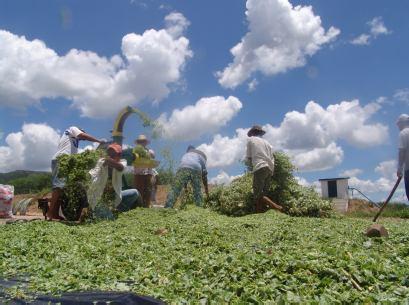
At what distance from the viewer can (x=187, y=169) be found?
8250 mm

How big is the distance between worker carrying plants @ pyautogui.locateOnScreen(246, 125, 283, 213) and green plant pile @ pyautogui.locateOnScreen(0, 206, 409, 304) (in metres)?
2.68

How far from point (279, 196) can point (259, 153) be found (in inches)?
41.3

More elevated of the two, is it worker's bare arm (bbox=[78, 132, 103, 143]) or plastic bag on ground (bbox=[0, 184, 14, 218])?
worker's bare arm (bbox=[78, 132, 103, 143])

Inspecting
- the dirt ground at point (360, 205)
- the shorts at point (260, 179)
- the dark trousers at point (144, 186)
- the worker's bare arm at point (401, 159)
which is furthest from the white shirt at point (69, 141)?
the dirt ground at point (360, 205)

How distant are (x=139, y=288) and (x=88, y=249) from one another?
1522 millimetres

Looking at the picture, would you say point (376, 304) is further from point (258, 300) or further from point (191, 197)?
point (191, 197)

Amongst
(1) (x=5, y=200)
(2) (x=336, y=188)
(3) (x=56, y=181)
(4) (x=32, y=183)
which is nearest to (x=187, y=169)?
(3) (x=56, y=181)

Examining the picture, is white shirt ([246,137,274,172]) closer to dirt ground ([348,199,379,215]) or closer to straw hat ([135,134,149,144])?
straw hat ([135,134,149,144])

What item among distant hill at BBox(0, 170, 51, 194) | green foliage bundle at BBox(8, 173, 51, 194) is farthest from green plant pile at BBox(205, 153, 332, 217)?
green foliage bundle at BBox(8, 173, 51, 194)

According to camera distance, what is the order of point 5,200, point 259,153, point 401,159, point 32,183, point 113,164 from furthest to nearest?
point 32,183 < point 5,200 < point 259,153 < point 401,159 < point 113,164

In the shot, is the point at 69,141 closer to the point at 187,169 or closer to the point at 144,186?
the point at 144,186

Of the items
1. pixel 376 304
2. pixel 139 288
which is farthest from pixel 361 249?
pixel 139 288

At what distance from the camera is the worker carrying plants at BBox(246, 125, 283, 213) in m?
8.01

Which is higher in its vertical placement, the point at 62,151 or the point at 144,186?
the point at 62,151
